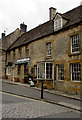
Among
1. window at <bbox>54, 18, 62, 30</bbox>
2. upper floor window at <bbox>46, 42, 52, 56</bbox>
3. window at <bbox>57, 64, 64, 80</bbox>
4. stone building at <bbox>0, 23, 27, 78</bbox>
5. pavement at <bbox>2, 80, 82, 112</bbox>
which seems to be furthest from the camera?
stone building at <bbox>0, 23, 27, 78</bbox>

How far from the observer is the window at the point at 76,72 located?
15923mm

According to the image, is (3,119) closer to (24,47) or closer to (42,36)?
(42,36)

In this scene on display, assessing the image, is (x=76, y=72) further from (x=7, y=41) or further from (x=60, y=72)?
(x=7, y=41)

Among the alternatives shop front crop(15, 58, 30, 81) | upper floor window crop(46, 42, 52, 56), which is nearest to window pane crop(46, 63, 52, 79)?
upper floor window crop(46, 42, 52, 56)

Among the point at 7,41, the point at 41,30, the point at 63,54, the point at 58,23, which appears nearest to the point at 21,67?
the point at 41,30

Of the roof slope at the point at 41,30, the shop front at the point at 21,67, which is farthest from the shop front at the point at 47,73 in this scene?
the shop front at the point at 21,67

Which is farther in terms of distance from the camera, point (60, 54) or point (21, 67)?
point (21, 67)

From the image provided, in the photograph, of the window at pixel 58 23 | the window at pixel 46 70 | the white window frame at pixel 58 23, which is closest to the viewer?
the white window frame at pixel 58 23

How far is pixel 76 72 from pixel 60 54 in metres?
2.91

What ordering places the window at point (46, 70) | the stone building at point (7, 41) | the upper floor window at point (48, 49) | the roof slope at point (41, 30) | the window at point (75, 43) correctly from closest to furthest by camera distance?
1. the window at point (75, 43)
2. the window at point (46, 70)
3. the upper floor window at point (48, 49)
4. the roof slope at point (41, 30)
5. the stone building at point (7, 41)

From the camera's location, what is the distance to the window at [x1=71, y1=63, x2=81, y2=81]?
15923 millimetres

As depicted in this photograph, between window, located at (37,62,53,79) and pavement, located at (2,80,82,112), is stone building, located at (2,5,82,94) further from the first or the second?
pavement, located at (2,80,82,112)

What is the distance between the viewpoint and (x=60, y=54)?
18062 mm

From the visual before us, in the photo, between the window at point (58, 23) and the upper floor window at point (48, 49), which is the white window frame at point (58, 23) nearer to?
the window at point (58, 23)
